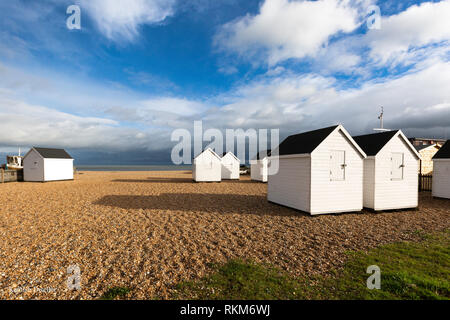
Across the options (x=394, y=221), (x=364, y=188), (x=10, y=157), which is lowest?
(x=394, y=221)

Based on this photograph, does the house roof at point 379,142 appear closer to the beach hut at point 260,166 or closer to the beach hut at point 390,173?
the beach hut at point 390,173

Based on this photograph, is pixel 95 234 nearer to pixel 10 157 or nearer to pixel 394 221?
pixel 394 221

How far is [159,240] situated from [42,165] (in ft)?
107

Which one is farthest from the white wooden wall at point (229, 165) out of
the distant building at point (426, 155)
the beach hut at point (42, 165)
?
the distant building at point (426, 155)

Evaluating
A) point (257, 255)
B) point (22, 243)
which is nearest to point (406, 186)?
point (257, 255)

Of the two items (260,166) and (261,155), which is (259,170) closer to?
(260,166)

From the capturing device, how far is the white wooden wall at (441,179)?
16844mm

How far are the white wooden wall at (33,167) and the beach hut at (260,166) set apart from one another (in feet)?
106

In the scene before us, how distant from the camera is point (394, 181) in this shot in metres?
13.0

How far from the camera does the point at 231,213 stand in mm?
11992

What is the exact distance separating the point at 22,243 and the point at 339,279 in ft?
35.8

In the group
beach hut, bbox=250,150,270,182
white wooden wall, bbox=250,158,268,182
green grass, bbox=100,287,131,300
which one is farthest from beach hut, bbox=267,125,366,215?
white wooden wall, bbox=250,158,268,182

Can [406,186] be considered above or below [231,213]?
above

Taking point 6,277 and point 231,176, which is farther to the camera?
point 231,176
